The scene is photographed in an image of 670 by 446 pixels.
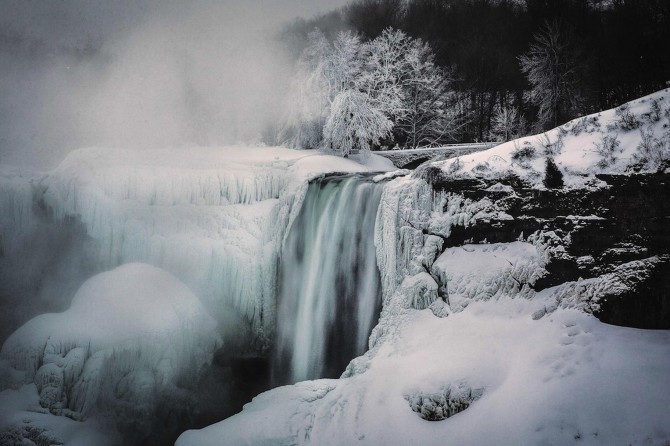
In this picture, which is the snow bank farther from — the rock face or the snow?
the rock face

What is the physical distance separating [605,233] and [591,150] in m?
1.31

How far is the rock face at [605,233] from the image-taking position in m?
4.83

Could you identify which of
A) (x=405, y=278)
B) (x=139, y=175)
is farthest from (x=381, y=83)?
(x=405, y=278)

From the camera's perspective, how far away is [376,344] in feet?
22.1

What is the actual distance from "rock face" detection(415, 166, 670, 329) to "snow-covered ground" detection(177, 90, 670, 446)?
0.14 meters

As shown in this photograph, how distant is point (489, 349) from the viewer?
212 inches

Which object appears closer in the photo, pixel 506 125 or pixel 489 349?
pixel 489 349

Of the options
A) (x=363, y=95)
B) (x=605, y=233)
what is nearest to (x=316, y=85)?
(x=363, y=95)

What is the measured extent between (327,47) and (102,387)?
18.3 metres

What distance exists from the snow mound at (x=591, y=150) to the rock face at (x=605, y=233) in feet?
0.60

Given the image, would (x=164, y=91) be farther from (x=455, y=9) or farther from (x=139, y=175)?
(x=455, y=9)

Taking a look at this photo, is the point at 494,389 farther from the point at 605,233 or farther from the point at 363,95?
the point at 363,95

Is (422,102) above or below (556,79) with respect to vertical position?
below

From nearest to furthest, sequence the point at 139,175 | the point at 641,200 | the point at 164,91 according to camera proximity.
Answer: the point at 641,200 < the point at 139,175 < the point at 164,91
